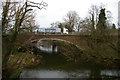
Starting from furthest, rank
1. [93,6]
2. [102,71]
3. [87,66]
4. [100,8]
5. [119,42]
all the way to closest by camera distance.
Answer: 1. [93,6]
2. [100,8]
3. [87,66]
4. [102,71]
5. [119,42]

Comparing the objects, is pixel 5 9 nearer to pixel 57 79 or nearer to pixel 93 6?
pixel 57 79

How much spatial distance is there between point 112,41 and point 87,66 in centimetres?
388

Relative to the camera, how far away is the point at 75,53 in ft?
37.9

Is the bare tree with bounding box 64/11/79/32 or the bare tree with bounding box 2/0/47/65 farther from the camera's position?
the bare tree with bounding box 64/11/79/32

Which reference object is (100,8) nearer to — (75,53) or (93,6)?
(93,6)

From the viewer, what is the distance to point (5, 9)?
23.4 feet

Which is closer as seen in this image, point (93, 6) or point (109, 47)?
point (109, 47)

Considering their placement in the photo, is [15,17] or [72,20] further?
[72,20]

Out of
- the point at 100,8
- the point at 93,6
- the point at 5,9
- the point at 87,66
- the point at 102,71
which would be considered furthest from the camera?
the point at 93,6

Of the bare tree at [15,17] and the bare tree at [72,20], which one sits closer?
the bare tree at [15,17]

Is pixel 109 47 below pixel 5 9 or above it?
below

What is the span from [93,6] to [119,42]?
1163cm

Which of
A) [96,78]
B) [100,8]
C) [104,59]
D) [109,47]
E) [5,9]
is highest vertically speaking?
[100,8]

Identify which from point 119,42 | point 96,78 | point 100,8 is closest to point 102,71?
point 96,78
